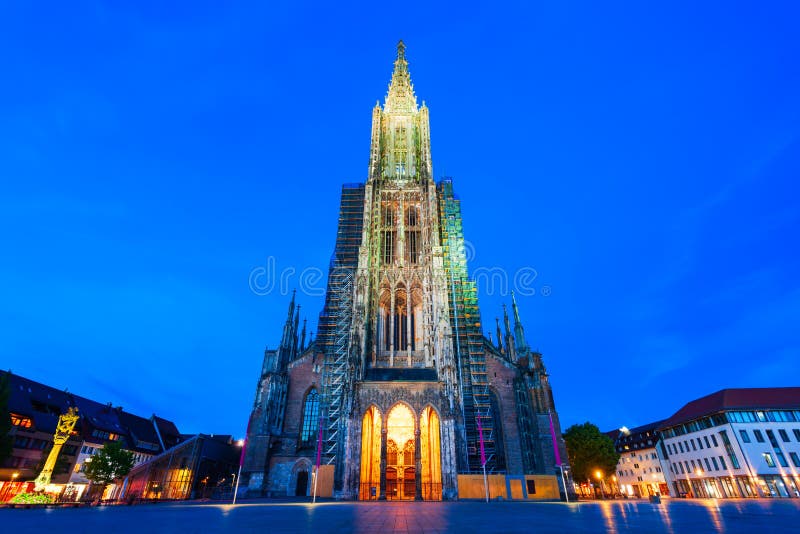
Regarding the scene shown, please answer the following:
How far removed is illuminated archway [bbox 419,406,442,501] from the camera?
26.0 meters

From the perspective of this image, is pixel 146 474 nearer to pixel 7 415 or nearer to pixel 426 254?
pixel 7 415

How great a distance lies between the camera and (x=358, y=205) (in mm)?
43688

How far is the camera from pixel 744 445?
120 feet

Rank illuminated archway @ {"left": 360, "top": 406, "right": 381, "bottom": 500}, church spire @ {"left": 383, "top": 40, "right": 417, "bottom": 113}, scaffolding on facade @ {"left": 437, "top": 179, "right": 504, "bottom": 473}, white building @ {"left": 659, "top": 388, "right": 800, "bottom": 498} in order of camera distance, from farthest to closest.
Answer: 1. church spire @ {"left": 383, "top": 40, "right": 417, "bottom": 113}
2. white building @ {"left": 659, "top": 388, "right": 800, "bottom": 498}
3. scaffolding on facade @ {"left": 437, "top": 179, "right": 504, "bottom": 473}
4. illuminated archway @ {"left": 360, "top": 406, "right": 381, "bottom": 500}

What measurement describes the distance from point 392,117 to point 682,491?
55813 millimetres

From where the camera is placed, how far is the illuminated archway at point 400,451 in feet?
93.9

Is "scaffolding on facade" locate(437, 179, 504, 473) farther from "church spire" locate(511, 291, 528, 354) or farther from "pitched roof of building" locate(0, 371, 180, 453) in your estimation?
"pitched roof of building" locate(0, 371, 180, 453)

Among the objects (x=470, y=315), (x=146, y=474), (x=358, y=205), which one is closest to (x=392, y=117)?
(x=358, y=205)

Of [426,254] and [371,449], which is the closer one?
[371,449]

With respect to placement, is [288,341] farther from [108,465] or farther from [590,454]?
[590,454]

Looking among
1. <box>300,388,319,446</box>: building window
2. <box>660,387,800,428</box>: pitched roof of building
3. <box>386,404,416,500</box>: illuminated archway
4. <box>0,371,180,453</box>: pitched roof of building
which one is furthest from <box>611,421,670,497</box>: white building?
<box>0,371,180,453</box>: pitched roof of building

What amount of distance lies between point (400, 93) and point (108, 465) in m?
51.0

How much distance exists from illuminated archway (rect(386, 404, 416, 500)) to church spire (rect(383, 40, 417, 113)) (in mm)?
37688

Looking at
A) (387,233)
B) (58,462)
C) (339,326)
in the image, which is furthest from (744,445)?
(58,462)
